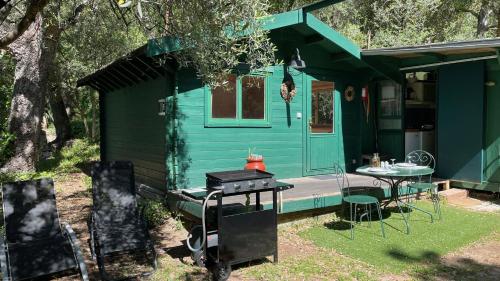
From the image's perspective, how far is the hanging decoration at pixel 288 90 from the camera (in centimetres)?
748

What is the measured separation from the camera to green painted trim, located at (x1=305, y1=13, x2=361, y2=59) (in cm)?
702

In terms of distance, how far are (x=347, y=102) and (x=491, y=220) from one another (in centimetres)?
343

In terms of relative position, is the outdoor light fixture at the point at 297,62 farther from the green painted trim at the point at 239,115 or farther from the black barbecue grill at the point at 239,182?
the black barbecue grill at the point at 239,182

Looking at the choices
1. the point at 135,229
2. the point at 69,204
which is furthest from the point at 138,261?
the point at 69,204

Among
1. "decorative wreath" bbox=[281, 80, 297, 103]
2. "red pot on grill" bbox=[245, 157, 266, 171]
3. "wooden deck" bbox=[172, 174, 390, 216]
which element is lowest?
"wooden deck" bbox=[172, 174, 390, 216]

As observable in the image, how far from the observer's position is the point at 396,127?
8508 mm

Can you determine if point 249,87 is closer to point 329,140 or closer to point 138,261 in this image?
point 329,140

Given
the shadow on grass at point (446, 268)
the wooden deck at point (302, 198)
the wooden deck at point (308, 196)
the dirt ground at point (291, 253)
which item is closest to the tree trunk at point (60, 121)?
the dirt ground at point (291, 253)

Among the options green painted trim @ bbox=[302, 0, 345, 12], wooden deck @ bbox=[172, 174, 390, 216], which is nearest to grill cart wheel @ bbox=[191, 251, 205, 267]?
wooden deck @ bbox=[172, 174, 390, 216]

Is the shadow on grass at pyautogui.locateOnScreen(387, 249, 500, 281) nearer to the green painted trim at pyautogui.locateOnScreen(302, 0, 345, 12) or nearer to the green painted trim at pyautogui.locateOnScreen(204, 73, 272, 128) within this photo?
the green painted trim at pyautogui.locateOnScreen(204, 73, 272, 128)

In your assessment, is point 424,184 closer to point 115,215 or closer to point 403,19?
point 115,215

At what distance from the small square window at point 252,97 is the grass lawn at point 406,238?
7.60ft

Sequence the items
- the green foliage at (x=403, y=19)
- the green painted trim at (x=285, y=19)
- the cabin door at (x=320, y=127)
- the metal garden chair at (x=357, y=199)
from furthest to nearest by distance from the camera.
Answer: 1. the green foliage at (x=403, y=19)
2. the cabin door at (x=320, y=127)
3. the green painted trim at (x=285, y=19)
4. the metal garden chair at (x=357, y=199)

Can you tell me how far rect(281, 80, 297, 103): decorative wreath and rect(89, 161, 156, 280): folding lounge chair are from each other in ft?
11.1
